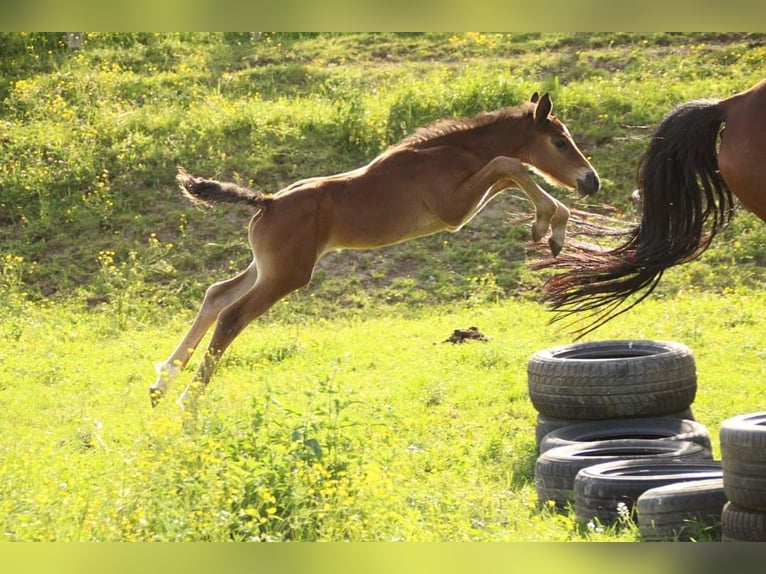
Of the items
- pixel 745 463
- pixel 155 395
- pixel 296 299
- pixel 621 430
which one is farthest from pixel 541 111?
pixel 296 299

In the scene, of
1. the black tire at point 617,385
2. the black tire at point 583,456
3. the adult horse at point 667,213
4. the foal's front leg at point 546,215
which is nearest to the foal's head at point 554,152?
the foal's front leg at point 546,215

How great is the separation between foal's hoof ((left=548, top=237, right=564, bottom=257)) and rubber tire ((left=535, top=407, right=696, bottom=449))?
1.02 meters

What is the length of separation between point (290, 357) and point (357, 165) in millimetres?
5829

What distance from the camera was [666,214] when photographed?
236 inches

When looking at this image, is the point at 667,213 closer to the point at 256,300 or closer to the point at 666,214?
the point at 666,214

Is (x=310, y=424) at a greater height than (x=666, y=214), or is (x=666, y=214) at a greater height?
(x=666, y=214)

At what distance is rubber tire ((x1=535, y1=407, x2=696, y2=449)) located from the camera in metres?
6.20

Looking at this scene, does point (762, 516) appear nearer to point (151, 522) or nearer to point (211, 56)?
point (151, 522)

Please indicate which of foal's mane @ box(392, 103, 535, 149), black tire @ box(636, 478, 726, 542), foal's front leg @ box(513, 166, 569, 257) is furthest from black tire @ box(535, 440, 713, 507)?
foal's mane @ box(392, 103, 535, 149)

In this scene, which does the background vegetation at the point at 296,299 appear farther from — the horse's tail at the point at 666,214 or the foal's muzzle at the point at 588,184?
the horse's tail at the point at 666,214

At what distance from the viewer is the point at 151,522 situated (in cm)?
374

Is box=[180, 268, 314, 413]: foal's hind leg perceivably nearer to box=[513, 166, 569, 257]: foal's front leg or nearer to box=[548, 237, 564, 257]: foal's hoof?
box=[513, 166, 569, 257]: foal's front leg

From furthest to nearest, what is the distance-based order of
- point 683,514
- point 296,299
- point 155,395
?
point 296,299 < point 155,395 < point 683,514

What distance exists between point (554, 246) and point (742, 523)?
2913mm
